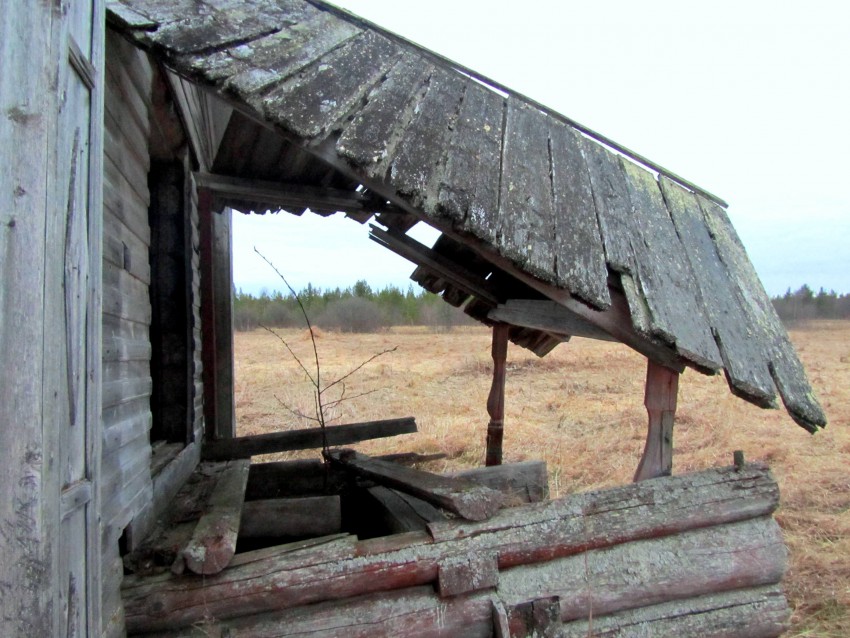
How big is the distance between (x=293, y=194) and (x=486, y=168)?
6.58 ft

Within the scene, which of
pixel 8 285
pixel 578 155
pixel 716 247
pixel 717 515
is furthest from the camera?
pixel 716 247

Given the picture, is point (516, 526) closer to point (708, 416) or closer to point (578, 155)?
point (578, 155)

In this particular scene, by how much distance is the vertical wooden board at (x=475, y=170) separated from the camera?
2.62m

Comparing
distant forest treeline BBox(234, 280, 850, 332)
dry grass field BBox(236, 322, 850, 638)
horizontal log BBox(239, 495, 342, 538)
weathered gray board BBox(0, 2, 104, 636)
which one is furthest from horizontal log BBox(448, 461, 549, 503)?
distant forest treeline BBox(234, 280, 850, 332)

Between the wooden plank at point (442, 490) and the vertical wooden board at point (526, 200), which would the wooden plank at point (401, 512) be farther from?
the vertical wooden board at point (526, 200)

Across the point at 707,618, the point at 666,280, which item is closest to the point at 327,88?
the point at 666,280

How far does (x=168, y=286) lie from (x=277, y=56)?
1.85 m

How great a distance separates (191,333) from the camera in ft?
13.6

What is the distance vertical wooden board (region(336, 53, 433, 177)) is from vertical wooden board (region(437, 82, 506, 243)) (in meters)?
0.25

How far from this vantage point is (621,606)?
3.14 m

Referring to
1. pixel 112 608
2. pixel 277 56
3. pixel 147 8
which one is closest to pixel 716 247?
pixel 277 56

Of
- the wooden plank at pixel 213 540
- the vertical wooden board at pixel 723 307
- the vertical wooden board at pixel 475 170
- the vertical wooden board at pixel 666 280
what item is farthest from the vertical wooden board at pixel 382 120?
the vertical wooden board at pixel 723 307

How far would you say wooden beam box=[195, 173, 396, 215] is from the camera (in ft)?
14.5

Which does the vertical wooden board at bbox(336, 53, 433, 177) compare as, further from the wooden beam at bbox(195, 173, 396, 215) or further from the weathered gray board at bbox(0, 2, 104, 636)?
the wooden beam at bbox(195, 173, 396, 215)
